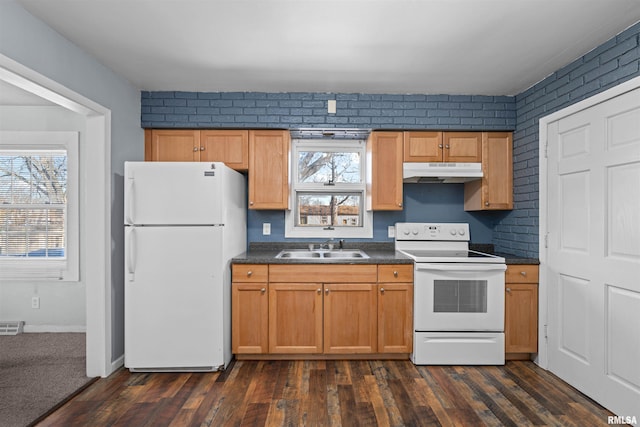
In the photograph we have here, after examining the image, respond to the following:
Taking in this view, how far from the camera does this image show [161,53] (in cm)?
259

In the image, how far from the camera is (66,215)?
386 centimetres

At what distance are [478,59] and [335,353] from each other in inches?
100

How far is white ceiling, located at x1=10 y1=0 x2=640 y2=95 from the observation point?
6.64 feet

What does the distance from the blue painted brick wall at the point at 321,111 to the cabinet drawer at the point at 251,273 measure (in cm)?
128

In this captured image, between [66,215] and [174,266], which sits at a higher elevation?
[66,215]

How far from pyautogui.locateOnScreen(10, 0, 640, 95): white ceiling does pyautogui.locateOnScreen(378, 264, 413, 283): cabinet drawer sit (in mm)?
1571

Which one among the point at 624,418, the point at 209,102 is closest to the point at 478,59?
the point at 209,102

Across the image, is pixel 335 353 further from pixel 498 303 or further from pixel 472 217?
pixel 472 217

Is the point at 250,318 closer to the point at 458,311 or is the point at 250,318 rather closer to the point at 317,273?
the point at 317,273

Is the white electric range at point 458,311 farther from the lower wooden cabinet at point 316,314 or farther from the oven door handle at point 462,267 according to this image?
the lower wooden cabinet at point 316,314

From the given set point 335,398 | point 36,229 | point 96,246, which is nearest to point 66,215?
point 36,229

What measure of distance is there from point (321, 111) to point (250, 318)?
1.94 m

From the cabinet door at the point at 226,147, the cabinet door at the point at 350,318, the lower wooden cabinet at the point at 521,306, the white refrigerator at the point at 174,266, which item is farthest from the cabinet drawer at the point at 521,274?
the cabinet door at the point at 226,147

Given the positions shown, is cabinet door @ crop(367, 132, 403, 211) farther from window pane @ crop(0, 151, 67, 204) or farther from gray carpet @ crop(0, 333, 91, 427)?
window pane @ crop(0, 151, 67, 204)
